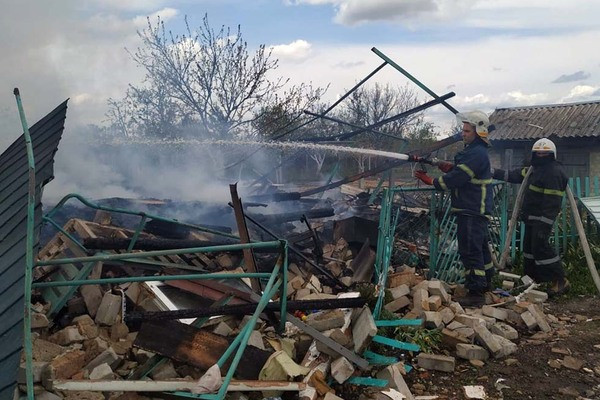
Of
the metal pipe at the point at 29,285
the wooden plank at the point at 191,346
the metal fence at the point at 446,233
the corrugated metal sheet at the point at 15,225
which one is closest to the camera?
the corrugated metal sheet at the point at 15,225

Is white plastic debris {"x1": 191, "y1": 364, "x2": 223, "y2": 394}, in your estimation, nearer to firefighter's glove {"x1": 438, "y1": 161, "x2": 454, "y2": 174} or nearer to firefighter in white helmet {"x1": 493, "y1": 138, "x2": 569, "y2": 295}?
firefighter's glove {"x1": 438, "y1": 161, "x2": 454, "y2": 174}

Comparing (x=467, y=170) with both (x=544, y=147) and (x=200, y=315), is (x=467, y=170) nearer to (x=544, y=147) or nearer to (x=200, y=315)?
(x=544, y=147)

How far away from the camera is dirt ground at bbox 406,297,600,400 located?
392cm

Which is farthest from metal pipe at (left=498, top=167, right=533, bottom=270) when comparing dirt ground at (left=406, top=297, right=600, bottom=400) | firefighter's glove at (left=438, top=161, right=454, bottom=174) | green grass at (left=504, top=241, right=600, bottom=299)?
dirt ground at (left=406, top=297, right=600, bottom=400)

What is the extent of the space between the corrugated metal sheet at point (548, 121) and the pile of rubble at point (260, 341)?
→ 1363 cm

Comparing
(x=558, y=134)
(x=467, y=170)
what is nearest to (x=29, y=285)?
(x=467, y=170)

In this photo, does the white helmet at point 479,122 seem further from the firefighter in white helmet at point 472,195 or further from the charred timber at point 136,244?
the charred timber at point 136,244

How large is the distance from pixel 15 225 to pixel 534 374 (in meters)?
4.13

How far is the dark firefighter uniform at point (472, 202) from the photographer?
18.8 feet

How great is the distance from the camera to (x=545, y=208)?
6504 millimetres

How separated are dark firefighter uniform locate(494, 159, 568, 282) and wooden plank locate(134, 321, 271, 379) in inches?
179

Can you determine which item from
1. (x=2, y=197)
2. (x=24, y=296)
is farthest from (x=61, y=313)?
(x=24, y=296)

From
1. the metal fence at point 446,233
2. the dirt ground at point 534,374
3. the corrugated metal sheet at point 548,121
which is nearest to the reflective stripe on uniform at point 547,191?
the metal fence at point 446,233

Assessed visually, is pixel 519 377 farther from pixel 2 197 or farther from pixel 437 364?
pixel 2 197
